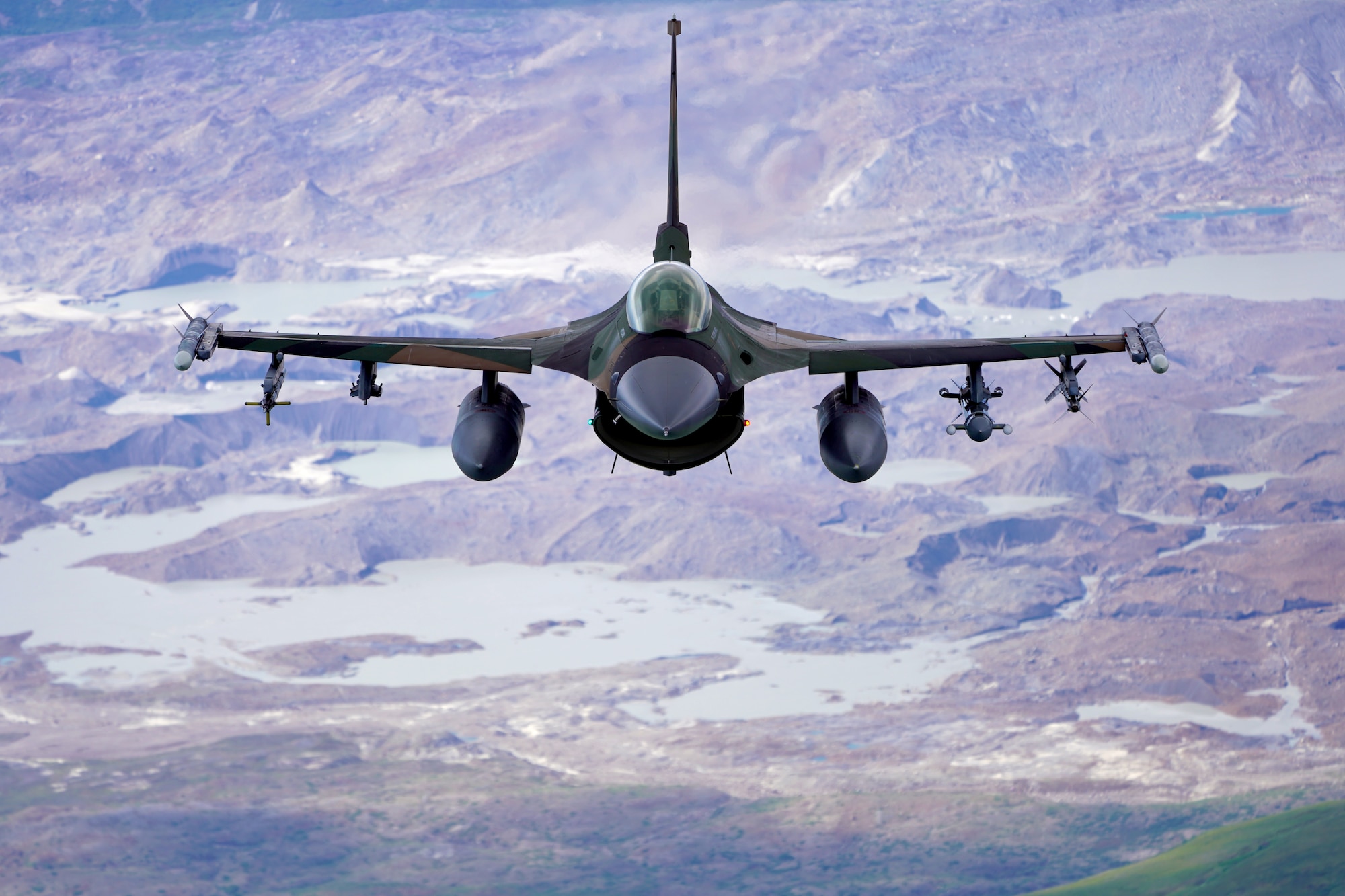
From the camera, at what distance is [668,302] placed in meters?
36.0

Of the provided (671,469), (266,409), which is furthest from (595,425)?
(266,409)

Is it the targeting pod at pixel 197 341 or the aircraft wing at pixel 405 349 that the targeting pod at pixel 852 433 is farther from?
the targeting pod at pixel 197 341

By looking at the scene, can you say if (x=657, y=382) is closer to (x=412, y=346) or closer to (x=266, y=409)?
(x=412, y=346)

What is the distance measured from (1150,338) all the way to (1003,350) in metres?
3.54

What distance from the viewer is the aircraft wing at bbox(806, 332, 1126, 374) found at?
124 ft

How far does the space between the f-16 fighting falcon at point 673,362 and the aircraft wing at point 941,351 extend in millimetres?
41

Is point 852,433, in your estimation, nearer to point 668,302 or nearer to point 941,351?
point 941,351

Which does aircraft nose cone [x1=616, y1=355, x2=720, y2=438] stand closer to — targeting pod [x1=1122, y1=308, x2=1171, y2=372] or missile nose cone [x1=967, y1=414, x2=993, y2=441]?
missile nose cone [x1=967, y1=414, x2=993, y2=441]

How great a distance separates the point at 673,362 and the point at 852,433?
5863 millimetres

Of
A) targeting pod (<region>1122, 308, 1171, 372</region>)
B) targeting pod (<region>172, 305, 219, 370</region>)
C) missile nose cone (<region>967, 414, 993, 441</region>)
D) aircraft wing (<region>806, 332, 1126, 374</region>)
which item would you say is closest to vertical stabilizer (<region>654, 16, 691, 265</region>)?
aircraft wing (<region>806, 332, 1126, 374</region>)

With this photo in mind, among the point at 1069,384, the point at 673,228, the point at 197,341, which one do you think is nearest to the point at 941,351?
the point at 1069,384

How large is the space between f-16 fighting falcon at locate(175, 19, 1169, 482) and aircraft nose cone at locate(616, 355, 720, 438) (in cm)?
3

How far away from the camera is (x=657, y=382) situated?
112 feet

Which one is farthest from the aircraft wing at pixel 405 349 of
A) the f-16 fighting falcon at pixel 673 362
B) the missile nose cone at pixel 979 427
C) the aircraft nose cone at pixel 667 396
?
the missile nose cone at pixel 979 427
